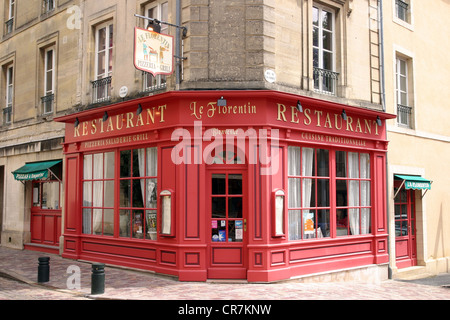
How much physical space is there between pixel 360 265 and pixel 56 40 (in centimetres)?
984

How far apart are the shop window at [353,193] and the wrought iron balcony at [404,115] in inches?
76.5

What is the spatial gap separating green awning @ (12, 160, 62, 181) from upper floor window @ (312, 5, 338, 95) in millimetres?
7082

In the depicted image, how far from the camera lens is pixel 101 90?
12.2m

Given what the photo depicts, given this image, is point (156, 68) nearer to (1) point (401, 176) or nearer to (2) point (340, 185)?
(2) point (340, 185)

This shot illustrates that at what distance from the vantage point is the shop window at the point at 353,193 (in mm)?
11242

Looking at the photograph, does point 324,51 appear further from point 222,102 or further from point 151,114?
point 151,114

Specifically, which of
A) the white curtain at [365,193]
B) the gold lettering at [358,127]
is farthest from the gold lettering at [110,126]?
the white curtain at [365,193]

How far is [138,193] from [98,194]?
5.02ft

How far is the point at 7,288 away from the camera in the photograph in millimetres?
9203

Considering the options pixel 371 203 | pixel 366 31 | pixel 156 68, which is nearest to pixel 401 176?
pixel 371 203

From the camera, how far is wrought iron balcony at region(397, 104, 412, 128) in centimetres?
1310

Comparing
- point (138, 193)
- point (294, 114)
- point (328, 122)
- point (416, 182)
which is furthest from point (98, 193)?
point (416, 182)

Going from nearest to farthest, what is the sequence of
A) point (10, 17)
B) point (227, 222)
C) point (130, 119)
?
point (227, 222) → point (130, 119) → point (10, 17)

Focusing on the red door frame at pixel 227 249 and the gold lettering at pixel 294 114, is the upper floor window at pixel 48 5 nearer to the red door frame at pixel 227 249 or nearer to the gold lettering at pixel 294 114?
the red door frame at pixel 227 249
